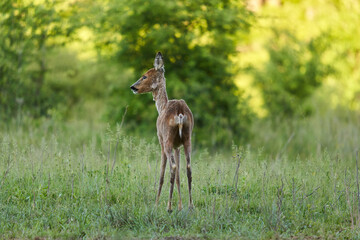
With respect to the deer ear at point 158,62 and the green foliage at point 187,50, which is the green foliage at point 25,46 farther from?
the deer ear at point 158,62

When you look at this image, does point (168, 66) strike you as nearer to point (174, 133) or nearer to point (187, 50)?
point (187, 50)

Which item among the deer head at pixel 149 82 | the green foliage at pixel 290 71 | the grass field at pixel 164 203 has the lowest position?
the green foliage at pixel 290 71

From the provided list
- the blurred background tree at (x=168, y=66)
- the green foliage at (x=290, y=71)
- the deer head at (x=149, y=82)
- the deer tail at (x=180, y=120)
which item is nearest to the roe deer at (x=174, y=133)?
the deer tail at (x=180, y=120)

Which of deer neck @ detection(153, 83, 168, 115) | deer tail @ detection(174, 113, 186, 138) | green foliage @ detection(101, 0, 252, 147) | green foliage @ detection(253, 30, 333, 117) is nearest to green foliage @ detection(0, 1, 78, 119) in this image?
green foliage @ detection(101, 0, 252, 147)

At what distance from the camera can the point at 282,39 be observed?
70.7 ft

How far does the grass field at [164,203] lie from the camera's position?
680 centimetres

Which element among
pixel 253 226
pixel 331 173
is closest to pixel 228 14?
pixel 331 173

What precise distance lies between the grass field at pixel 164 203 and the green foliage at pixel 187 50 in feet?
18.8

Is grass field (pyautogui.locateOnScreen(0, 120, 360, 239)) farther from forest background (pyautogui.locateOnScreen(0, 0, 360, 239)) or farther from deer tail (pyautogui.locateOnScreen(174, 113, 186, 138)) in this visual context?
deer tail (pyautogui.locateOnScreen(174, 113, 186, 138))

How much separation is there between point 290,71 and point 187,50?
683 cm

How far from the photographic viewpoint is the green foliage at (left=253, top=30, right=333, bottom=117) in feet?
64.6

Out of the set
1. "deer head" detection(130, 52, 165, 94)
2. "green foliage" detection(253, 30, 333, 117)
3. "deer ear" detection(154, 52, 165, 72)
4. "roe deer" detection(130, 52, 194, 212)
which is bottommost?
"green foliage" detection(253, 30, 333, 117)

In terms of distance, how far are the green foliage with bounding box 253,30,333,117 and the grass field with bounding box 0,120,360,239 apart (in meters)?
10.3

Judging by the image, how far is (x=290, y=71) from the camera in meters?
→ 20.3
